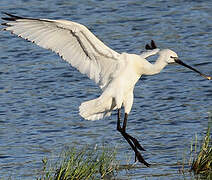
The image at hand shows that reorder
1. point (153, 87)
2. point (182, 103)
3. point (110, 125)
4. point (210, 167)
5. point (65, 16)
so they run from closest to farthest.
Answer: point (210, 167), point (110, 125), point (182, 103), point (153, 87), point (65, 16)

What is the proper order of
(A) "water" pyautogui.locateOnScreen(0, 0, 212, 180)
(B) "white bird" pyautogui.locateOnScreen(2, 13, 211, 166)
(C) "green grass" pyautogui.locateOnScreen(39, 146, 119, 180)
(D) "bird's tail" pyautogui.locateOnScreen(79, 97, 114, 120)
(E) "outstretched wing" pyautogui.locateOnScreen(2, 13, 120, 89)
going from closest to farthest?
(C) "green grass" pyautogui.locateOnScreen(39, 146, 119, 180) < (E) "outstretched wing" pyautogui.locateOnScreen(2, 13, 120, 89) < (B) "white bird" pyautogui.locateOnScreen(2, 13, 211, 166) < (D) "bird's tail" pyautogui.locateOnScreen(79, 97, 114, 120) < (A) "water" pyautogui.locateOnScreen(0, 0, 212, 180)

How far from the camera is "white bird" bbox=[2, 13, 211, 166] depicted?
8664 mm

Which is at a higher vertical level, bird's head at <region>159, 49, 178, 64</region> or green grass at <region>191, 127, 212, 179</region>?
bird's head at <region>159, 49, 178, 64</region>

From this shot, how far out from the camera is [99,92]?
12.7 m

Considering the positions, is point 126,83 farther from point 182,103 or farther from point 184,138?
point 182,103

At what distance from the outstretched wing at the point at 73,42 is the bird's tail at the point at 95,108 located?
28cm

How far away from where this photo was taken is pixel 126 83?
9000mm

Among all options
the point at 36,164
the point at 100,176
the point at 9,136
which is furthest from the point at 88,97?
the point at 100,176

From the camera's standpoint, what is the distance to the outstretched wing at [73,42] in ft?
28.0

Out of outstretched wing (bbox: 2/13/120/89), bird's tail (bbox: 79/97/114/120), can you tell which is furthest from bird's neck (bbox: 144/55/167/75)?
bird's tail (bbox: 79/97/114/120)

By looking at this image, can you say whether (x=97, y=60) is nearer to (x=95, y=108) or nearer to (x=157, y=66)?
(x=95, y=108)

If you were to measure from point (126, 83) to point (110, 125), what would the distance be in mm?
2146

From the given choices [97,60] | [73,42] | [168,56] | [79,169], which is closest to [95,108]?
[97,60]

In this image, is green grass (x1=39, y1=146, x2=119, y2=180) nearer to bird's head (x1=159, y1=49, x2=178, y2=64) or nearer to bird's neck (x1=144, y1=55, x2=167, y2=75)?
bird's neck (x1=144, y1=55, x2=167, y2=75)
